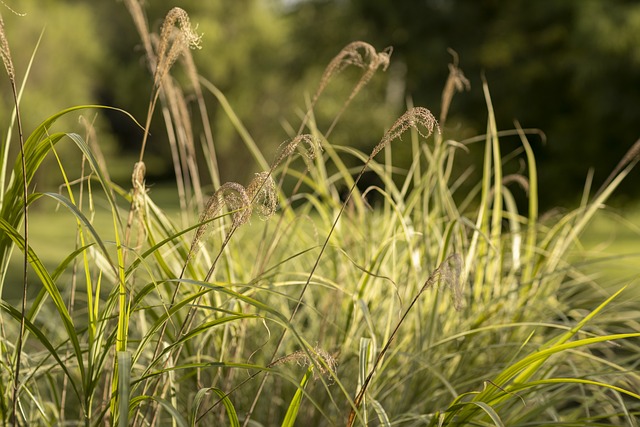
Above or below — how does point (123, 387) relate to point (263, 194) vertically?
below

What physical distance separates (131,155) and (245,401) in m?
25.2

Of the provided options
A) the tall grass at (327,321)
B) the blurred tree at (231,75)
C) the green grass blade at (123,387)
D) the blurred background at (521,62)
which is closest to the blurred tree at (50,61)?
the blurred background at (521,62)

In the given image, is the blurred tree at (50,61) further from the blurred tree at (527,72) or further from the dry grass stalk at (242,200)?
the dry grass stalk at (242,200)

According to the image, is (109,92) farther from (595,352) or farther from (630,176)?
(595,352)

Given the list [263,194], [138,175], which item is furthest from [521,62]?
[263,194]

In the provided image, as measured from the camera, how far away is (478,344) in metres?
2.19

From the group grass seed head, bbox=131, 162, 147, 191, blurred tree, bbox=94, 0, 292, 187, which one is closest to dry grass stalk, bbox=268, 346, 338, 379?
grass seed head, bbox=131, 162, 147, 191

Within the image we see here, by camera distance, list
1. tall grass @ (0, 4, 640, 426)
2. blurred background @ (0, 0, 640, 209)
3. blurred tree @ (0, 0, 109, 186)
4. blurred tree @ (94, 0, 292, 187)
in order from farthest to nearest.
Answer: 1. blurred tree @ (94, 0, 292, 187)
2. blurred tree @ (0, 0, 109, 186)
3. blurred background @ (0, 0, 640, 209)
4. tall grass @ (0, 4, 640, 426)

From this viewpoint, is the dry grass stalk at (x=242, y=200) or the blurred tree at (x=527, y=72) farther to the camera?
the blurred tree at (x=527, y=72)

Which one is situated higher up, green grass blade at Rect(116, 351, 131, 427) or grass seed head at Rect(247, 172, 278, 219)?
grass seed head at Rect(247, 172, 278, 219)

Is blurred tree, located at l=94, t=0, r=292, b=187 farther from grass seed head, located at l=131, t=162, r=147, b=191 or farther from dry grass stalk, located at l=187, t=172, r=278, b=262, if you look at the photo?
dry grass stalk, located at l=187, t=172, r=278, b=262

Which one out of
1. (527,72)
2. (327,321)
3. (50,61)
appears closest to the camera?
(327,321)

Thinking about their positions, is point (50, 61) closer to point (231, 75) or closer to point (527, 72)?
point (231, 75)

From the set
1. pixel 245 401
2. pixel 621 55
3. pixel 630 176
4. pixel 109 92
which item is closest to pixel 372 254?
pixel 245 401
